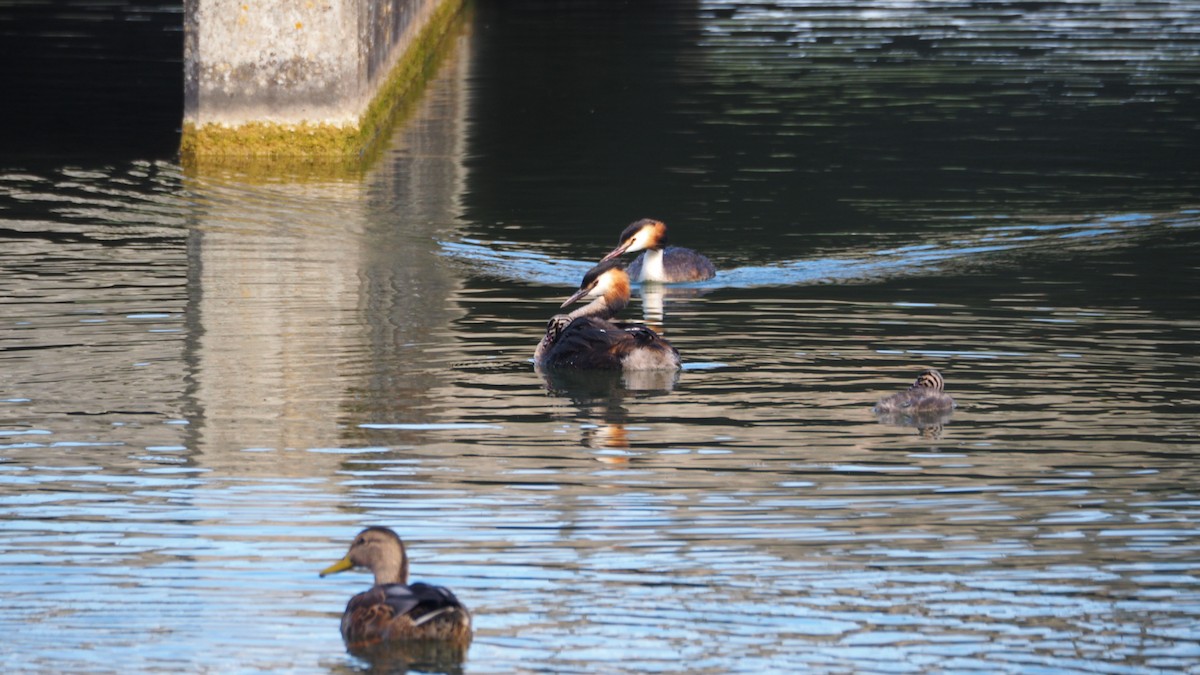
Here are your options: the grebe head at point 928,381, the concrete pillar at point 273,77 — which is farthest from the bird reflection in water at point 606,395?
the concrete pillar at point 273,77

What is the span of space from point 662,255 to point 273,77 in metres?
6.92

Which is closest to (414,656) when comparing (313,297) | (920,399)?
(920,399)

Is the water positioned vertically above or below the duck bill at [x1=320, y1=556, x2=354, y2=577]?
below

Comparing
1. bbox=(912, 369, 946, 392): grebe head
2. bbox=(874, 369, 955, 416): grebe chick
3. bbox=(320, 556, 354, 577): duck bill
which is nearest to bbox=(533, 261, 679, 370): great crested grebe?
bbox=(874, 369, 955, 416): grebe chick

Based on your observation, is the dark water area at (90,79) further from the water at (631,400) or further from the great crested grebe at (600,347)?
the great crested grebe at (600,347)

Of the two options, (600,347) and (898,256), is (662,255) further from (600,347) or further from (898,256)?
(600,347)

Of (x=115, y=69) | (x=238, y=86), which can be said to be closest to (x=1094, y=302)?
(x=238, y=86)

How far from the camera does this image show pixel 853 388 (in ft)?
38.8

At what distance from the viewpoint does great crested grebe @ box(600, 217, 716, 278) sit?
1588 centimetres

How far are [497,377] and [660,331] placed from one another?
2090 millimetres

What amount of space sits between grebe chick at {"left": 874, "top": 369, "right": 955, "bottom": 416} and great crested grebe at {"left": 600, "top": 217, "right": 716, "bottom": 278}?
493 cm

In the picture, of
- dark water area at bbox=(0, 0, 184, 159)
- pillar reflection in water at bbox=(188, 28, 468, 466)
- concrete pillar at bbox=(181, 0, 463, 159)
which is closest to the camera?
pillar reflection in water at bbox=(188, 28, 468, 466)

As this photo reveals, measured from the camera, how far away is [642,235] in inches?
627

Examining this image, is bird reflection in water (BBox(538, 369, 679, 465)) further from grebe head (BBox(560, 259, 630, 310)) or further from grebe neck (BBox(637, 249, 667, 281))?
grebe neck (BBox(637, 249, 667, 281))
